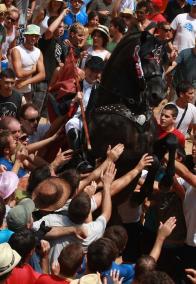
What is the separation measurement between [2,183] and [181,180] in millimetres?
1934

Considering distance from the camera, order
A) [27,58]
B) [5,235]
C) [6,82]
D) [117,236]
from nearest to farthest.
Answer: [5,235] < [117,236] < [6,82] < [27,58]

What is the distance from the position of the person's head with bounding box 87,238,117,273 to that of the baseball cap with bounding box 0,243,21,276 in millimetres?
593

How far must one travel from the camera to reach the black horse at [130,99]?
636 centimetres

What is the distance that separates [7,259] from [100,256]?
2.40 feet

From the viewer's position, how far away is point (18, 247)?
4.87 metres

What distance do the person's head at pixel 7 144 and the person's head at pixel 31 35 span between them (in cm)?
325

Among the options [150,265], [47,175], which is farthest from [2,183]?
Result: [150,265]

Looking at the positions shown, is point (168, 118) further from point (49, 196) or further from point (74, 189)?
point (49, 196)

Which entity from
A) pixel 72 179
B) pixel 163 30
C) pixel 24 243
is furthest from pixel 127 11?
pixel 24 243

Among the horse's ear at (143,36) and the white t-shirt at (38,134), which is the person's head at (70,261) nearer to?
the horse's ear at (143,36)

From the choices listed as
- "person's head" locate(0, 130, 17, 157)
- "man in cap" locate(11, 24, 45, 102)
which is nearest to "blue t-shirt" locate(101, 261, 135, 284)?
"person's head" locate(0, 130, 17, 157)

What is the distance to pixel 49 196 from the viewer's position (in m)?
5.63

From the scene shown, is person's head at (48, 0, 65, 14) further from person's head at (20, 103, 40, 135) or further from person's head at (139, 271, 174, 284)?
person's head at (139, 271, 174, 284)

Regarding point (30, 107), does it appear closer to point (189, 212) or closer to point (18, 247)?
point (189, 212)
